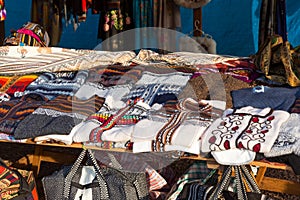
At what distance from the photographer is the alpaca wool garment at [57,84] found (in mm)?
2865

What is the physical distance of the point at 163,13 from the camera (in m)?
4.91

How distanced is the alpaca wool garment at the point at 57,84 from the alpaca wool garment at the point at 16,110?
0.08m

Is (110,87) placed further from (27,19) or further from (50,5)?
(27,19)

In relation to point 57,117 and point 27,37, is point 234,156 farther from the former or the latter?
point 27,37

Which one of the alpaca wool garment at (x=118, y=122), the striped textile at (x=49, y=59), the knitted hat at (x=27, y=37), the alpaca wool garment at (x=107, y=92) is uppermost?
the knitted hat at (x=27, y=37)

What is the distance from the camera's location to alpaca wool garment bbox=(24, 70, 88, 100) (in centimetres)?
287

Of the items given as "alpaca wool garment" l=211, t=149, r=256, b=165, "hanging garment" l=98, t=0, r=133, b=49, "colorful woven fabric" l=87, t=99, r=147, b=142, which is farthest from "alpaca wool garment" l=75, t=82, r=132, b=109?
"hanging garment" l=98, t=0, r=133, b=49

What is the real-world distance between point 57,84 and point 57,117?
0.61 m

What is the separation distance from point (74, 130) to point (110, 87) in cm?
61

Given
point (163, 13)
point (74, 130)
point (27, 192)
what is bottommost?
point (27, 192)

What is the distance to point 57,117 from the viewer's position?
2422 millimetres

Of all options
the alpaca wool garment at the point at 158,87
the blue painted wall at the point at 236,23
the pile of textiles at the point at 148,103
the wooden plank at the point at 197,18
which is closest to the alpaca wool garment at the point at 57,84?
the pile of textiles at the point at 148,103

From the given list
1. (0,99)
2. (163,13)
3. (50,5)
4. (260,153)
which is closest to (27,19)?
(50,5)

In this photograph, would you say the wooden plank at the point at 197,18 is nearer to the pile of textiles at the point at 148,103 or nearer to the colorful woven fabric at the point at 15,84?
→ the pile of textiles at the point at 148,103
